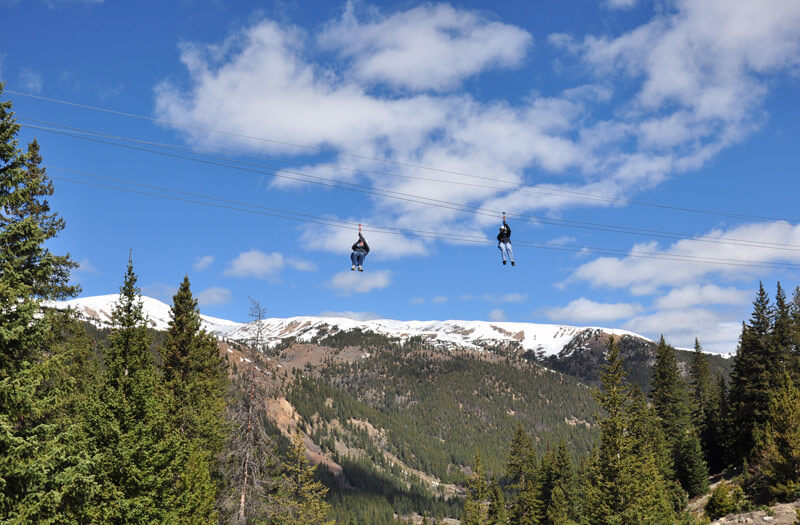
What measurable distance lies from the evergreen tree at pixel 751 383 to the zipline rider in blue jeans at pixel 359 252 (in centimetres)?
4460

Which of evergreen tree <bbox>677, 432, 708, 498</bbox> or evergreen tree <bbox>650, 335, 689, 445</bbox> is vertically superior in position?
evergreen tree <bbox>650, 335, 689, 445</bbox>

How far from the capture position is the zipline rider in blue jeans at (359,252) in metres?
28.0

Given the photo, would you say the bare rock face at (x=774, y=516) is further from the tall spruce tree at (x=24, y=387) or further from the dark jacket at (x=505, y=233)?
the tall spruce tree at (x=24, y=387)

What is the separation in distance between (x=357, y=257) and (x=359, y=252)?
294mm

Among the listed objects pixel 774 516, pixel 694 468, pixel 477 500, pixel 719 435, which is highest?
pixel 719 435

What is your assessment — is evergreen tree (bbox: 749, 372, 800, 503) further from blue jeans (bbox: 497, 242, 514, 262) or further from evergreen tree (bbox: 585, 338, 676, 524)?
blue jeans (bbox: 497, 242, 514, 262)

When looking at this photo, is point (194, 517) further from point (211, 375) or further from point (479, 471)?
point (479, 471)

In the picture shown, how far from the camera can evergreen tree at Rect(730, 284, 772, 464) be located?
5256 centimetres

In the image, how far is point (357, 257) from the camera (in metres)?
28.2

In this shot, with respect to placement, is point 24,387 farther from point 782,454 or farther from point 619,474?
point 782,454

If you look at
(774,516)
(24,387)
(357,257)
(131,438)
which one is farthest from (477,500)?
(24,387)

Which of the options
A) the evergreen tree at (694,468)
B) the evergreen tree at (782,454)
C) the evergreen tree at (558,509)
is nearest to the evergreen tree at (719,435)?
the evergreen tree at (694,468)

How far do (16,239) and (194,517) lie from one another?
54.1ft

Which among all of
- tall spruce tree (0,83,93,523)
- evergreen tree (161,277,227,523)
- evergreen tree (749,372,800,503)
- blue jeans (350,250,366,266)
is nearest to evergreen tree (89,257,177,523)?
tall spruce tree (0,83,93,523)
